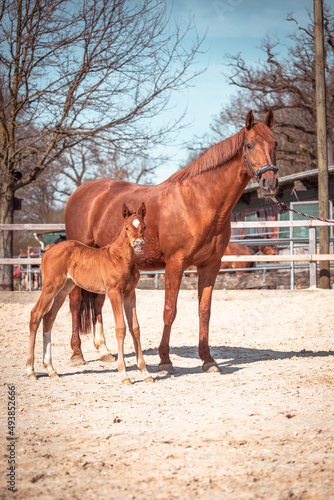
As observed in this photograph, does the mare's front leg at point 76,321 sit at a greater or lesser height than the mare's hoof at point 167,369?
greater

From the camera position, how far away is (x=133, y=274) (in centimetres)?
578

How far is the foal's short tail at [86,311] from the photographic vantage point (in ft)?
24.5

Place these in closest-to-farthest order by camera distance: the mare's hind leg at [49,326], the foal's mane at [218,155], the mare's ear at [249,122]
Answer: the mare's ear at [249,122] < the mare's hind leg at [49,326] < the foal's mane at [218,155]

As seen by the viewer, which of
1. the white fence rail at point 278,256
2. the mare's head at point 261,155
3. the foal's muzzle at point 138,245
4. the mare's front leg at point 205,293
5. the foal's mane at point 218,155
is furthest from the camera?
the white fence rail at point 278,256

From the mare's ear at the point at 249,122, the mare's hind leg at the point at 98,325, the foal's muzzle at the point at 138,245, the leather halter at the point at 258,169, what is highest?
the mare's ear at the point at 249,122

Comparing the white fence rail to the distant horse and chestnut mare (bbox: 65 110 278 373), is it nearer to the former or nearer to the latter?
chestnut mare (bbox: 65 110 278 373)

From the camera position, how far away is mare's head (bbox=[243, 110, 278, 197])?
221 inches

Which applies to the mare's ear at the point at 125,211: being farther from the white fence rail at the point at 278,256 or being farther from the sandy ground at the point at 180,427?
the white fence rail at the point at 278,256

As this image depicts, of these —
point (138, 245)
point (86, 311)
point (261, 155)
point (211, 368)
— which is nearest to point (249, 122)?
point (261, 155)

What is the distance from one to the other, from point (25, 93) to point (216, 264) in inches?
344

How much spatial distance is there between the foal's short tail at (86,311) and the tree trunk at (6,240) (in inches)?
271

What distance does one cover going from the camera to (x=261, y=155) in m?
5.77

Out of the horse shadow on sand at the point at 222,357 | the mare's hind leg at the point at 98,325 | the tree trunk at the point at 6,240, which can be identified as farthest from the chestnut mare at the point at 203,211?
the tree trunk at the point at 6,240

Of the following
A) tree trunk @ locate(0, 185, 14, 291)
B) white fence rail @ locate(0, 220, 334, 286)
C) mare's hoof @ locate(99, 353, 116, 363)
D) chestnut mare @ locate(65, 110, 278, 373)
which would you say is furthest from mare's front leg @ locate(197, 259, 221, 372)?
tree trunk @ locate(0, 185, 14, 291)
